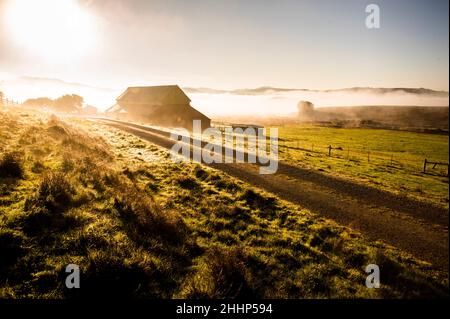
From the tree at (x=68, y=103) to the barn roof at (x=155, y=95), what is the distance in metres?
36.0

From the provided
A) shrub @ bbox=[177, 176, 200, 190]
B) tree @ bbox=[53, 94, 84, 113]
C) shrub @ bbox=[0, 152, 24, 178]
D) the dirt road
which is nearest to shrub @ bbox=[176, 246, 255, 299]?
the dirt road

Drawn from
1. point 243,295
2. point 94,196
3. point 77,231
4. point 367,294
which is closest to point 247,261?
point 243,295

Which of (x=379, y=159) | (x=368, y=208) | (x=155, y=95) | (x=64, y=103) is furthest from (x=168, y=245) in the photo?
(x=64, y=103)

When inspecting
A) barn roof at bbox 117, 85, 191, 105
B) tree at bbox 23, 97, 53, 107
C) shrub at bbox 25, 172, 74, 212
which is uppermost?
tree at bbox 23, 97, 53, 107

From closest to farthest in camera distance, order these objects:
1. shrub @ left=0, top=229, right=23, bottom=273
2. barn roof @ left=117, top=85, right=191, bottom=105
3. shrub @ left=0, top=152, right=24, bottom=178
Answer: shrub @ left=0, top=229, right=23, bottom=273 < shrub @ left=0, top=152, right=24, bottom=178 < barn roof @ left=117, top=85, right=191, bottom=105

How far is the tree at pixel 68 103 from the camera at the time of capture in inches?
3477

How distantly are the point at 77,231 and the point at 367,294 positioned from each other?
8306mm

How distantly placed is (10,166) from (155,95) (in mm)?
51767

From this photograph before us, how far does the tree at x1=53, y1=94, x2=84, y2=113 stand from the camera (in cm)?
8831

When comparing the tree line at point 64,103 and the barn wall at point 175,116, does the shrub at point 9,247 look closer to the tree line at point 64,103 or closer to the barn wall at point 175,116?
the barn wall at point 175,116

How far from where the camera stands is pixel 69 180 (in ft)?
34.2

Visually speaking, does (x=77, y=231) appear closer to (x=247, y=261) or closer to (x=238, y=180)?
(x=247, y=261)

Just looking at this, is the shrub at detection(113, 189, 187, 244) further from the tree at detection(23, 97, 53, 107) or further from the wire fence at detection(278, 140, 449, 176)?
the tree at detection(23, 97, 53, 107)

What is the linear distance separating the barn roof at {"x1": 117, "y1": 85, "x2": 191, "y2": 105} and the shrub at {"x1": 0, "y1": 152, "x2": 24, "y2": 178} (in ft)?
146
